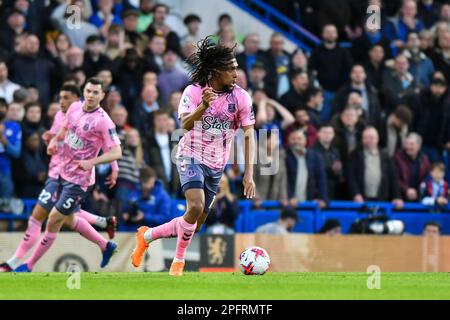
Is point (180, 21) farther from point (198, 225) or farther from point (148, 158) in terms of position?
point (198, 225)

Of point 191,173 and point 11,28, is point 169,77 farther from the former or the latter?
point 191,173

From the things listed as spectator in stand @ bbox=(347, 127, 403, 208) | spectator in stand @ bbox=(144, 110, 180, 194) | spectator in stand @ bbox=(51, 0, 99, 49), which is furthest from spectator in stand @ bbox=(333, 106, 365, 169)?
spectator in stand @ bbox=(51, 0, 99, 49)

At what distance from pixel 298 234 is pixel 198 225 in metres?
4.94

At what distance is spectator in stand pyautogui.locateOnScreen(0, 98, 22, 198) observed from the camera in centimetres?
1867

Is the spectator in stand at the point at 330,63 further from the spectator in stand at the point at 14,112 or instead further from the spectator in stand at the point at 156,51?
the spectator in stand at the point at 14,112

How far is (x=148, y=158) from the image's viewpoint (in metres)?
19.6

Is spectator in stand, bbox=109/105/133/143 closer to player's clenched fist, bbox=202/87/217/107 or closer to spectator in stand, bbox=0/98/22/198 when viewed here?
spectator in stand, bbox=0/98/22/198

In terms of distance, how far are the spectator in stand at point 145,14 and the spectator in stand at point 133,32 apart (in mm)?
447

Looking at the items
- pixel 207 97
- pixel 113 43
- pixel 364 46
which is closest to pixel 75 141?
pixel 207 97

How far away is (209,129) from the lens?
13.9 metres

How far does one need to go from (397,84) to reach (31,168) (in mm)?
7628

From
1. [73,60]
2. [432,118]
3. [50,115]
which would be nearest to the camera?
[50,115]

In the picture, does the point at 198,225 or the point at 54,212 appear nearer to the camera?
the point at 198,225
